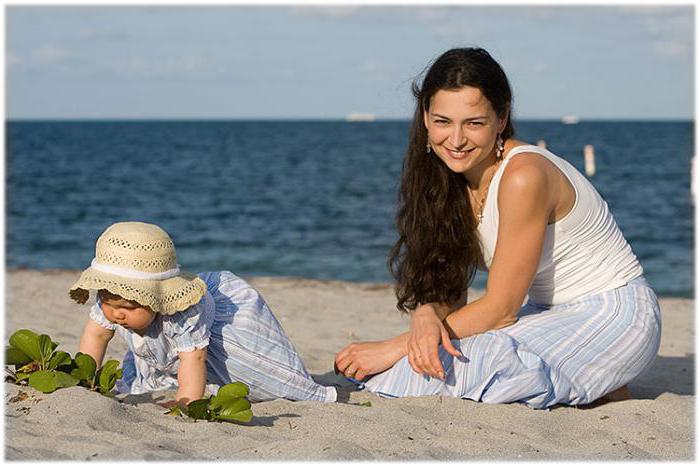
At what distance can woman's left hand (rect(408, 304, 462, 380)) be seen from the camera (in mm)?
4070

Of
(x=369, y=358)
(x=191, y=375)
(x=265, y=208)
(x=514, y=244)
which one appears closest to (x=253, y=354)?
(x=191, y=375)

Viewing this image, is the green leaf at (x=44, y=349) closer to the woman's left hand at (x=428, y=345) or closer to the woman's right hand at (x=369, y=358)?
the woman's right hand at (x=369, y=358)

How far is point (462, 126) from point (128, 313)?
161 cm

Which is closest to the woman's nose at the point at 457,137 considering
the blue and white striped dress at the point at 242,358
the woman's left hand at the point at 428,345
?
the woman's left hand at the point at 428,345

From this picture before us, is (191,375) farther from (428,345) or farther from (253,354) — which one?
(428,345)

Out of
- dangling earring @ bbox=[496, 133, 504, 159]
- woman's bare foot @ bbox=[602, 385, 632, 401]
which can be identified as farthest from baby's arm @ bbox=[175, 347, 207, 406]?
woman's bare foot @ bbox=[602, 385, 632, 401]

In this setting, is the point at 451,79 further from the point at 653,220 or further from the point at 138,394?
the point at 653,220

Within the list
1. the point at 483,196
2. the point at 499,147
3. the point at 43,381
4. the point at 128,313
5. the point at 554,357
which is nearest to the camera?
the point at 43,381

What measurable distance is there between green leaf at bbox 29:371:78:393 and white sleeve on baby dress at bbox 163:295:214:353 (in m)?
0.42

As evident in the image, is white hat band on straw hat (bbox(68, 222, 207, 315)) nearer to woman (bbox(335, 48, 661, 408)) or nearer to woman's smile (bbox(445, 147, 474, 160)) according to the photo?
woman (bbox(335, 48, 661, 408))

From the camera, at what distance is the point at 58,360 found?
150 inches

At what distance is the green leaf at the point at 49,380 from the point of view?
3664mm

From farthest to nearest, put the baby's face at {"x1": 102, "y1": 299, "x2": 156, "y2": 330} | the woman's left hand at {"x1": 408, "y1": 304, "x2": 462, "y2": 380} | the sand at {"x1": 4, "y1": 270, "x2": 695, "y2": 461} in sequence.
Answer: the woman's left hand at {"x1": 408, "y1": 304, "x2": 462, "y2": 380} < the baby's face at {"x1": 102, "y1": 299, "x2": 156, "y2": 330} < the sand at {"x1": 4, "y1": 270, "x2": 695, "y2": 461}

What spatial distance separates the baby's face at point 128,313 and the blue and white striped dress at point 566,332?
3.76 ft
